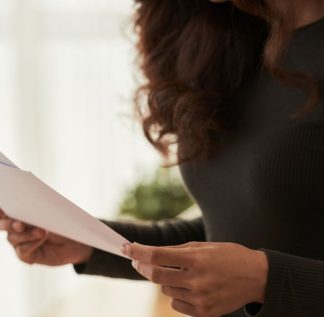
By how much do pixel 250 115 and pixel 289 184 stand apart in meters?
0.15

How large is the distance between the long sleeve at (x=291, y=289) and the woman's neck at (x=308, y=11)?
0.40 metres

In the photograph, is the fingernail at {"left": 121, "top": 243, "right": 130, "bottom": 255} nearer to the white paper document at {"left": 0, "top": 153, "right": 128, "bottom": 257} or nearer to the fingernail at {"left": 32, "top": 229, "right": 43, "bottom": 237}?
the white paper document at {"left": 0, "top": 153, "right": 128, "bottom": 257}

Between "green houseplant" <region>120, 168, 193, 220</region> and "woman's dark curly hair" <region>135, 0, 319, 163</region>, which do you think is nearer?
"woman's dark curly hair" <region>135, 0, 319, 163</region>

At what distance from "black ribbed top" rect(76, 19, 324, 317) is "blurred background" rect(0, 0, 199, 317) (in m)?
1.82

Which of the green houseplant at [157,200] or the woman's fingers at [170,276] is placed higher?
the woman's fingers at [170,276]

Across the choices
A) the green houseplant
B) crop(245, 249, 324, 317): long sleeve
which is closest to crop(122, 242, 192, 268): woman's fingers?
crop(245, 249, 324, 317): long sleeve

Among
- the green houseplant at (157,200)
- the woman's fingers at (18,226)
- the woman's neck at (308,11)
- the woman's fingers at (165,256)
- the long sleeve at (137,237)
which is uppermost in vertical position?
the woman's neck at (308,11)

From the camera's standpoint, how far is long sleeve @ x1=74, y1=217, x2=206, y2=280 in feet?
3.90

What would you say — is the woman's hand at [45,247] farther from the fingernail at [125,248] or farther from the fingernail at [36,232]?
the fingernail at [125,248]

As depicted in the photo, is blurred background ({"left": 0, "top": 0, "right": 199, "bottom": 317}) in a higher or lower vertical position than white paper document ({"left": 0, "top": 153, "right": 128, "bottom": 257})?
lower

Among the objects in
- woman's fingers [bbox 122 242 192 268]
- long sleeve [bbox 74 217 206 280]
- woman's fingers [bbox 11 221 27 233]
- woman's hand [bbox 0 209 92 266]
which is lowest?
long sleeve [bbox 74 217 206 280]

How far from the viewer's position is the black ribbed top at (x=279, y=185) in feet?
2.71

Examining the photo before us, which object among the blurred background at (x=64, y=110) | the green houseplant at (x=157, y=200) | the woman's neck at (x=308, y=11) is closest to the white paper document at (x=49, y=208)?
the woman's neck at (x=308, y=11)

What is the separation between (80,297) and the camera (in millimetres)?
2475
